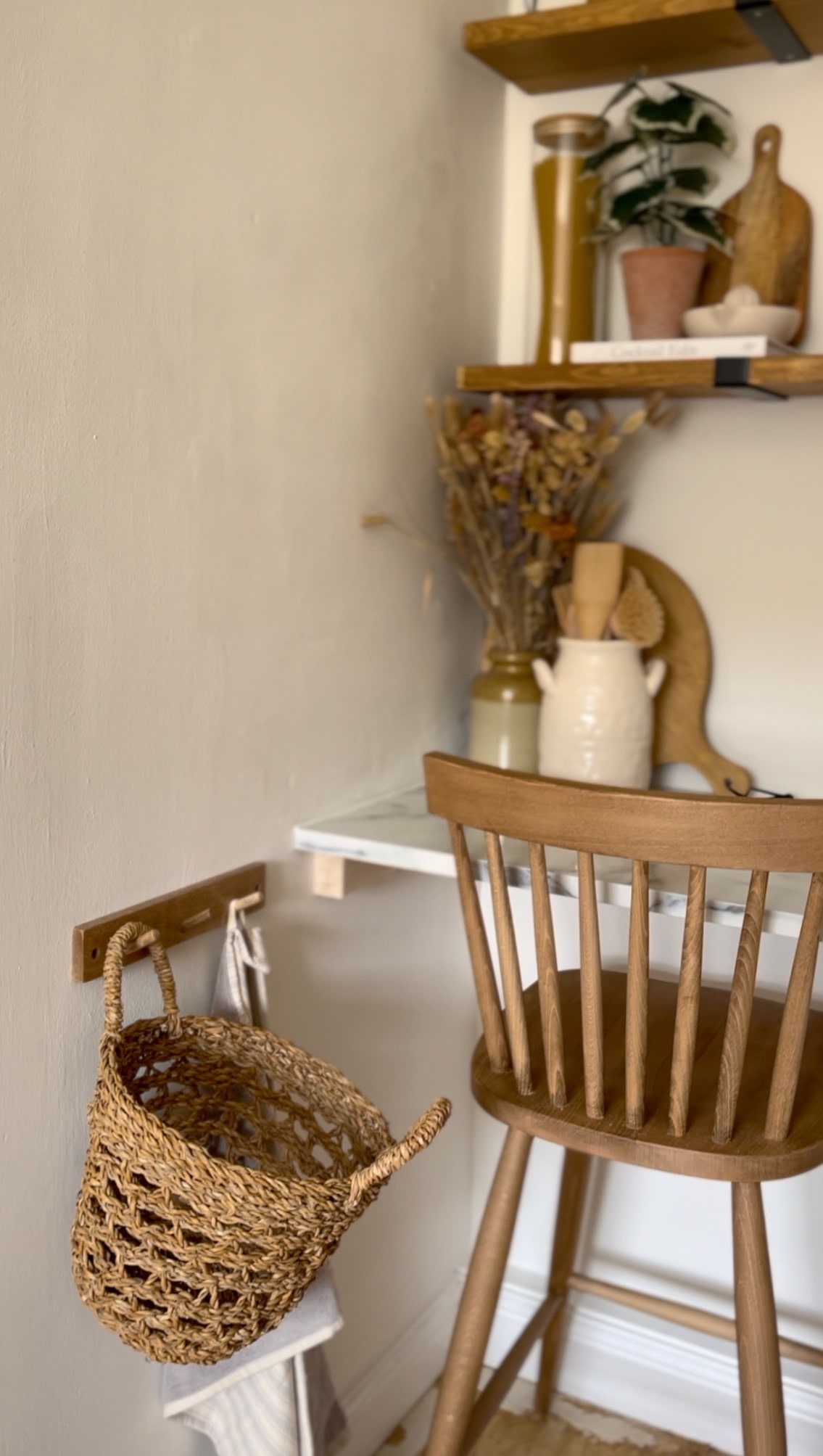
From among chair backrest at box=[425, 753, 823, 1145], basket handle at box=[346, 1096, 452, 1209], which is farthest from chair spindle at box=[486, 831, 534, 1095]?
basket handle at box=[346, 1096, 452, 1209]

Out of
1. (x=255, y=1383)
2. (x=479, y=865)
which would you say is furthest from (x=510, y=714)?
(x=255, y=1383)

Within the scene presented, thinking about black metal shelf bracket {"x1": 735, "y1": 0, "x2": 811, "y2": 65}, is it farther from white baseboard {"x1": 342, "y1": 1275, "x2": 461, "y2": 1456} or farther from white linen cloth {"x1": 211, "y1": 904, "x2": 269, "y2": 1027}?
white baseboard {"x1": 342, "y1": 1275, "x2": 461, "y2": 1456}

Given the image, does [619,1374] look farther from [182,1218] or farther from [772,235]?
[772,235]

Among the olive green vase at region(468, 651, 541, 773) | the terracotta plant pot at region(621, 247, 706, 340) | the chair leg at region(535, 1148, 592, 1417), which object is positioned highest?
the terracotta plant pot at region(621, 247, 706, 340)

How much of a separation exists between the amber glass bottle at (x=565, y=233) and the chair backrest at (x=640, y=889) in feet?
2.59

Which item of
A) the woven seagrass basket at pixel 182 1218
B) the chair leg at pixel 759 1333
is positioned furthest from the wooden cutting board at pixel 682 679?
the woven seagrass basket at pixel 182 1218

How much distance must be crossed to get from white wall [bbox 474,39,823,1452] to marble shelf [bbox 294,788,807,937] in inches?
14.2

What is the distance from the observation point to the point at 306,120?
1.33 meters

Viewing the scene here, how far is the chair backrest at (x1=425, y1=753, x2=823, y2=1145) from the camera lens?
3.22 feet

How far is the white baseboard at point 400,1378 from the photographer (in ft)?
5.42

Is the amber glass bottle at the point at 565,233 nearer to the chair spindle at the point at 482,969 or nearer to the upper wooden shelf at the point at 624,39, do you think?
the upper wooden shelf at the point at 624,39

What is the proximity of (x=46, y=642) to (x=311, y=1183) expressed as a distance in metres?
0.47

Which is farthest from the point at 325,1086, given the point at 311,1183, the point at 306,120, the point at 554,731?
the point at 306,120

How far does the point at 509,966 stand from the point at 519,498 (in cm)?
69
